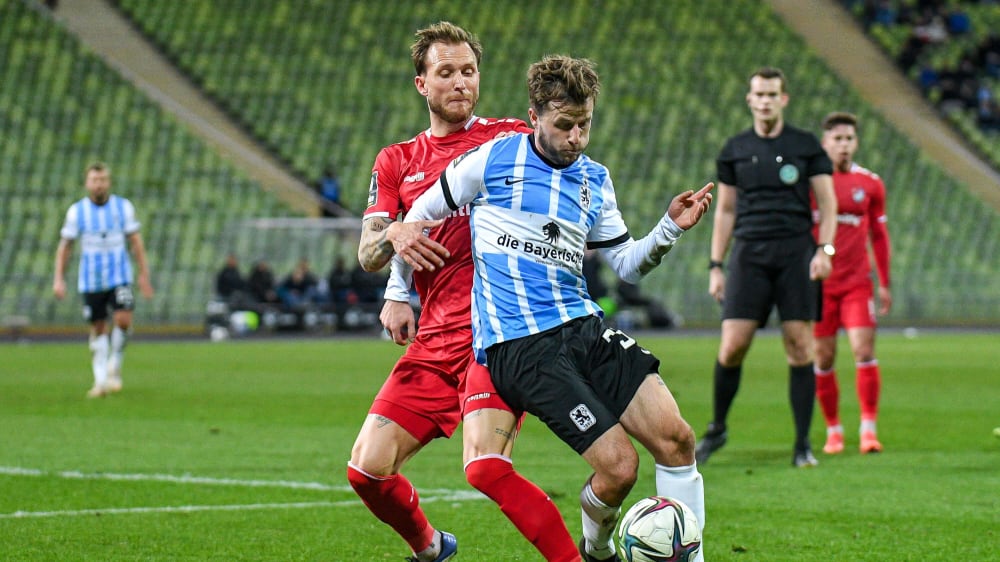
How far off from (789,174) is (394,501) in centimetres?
426

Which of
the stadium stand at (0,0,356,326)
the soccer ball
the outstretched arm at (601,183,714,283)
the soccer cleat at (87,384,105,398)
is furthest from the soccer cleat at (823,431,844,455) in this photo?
the stadium stand at (0,0,356,326)

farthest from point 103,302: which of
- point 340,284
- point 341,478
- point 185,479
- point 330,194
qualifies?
point 330,194

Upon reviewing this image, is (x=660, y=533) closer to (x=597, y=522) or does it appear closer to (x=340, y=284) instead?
(x=597, y=522)

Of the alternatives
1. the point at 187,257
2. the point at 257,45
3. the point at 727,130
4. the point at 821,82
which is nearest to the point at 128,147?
the point at 187,257

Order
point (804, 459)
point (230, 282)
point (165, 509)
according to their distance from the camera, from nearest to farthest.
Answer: point (165, 509) → point (804, 459) → point (230, 282)

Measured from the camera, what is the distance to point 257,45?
1196 inches

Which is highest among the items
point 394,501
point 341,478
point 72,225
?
point 394,501

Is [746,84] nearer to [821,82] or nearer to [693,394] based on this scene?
[821,82]

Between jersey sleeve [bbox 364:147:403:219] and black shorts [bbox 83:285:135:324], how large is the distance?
30.5 ft

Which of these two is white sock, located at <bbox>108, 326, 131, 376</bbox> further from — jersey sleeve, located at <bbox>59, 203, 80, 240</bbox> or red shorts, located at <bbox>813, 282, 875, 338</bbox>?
red shorts, located at <bbox>813, 282, 875, 338</bbox>

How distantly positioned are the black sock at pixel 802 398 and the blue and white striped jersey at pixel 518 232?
3952 millimetres

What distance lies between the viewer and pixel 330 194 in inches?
1047

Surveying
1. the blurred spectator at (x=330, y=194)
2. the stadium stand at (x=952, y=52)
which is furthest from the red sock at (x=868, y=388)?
the stadium stand at (x=952, y=52)

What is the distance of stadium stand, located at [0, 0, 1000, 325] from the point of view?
86.3 feet
